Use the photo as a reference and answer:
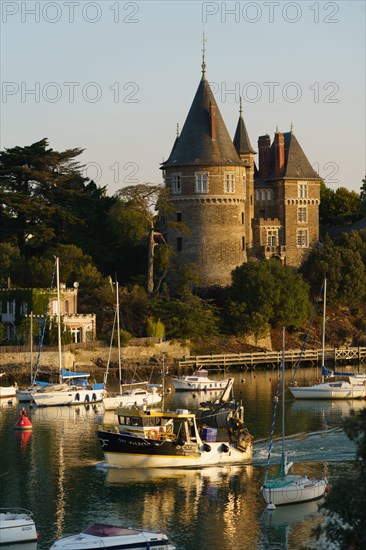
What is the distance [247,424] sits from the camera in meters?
55.3

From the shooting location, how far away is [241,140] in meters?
93.9

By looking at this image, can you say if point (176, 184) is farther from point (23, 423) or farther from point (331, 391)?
point (23, 423)

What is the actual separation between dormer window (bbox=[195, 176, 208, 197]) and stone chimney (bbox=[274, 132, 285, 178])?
28.4 ft

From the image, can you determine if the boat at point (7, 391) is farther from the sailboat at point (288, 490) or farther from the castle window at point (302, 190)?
the castle window at point (302, 190)

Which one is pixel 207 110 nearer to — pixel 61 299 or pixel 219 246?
pixel 219 246

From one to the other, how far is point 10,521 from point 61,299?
4530 centimetres

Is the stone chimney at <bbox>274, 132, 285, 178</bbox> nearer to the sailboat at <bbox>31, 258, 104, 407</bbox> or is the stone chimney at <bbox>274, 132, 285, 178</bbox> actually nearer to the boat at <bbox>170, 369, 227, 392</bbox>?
the boat at <bbox>170, 369, 227, 392</bbox>

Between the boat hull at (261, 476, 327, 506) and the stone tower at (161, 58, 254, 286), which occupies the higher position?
the stone tower at (161, 58, 254, 286)

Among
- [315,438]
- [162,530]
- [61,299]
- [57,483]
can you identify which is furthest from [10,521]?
[61,299]

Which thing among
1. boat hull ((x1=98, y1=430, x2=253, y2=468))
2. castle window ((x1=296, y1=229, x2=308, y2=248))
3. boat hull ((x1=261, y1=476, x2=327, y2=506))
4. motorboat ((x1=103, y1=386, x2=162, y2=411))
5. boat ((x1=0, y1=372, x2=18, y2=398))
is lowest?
boat hull ((x1=261, y1=476, x2=327, y2=506))

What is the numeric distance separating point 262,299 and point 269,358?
3997mm

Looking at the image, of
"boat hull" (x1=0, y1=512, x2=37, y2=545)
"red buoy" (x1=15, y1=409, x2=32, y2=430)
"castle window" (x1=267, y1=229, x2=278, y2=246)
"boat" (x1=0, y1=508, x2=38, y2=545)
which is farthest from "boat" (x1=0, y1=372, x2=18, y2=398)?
"castle window" (x1=267, y1=229, x2=278, y2=246)

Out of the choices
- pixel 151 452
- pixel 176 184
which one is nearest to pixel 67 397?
pixel 151 452

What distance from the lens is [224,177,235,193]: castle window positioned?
87375 millimetres
